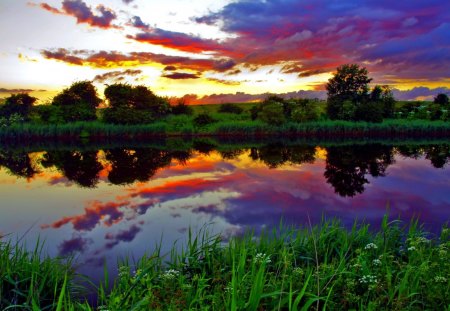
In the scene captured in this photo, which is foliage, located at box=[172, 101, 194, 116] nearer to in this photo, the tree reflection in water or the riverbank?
the riverbank

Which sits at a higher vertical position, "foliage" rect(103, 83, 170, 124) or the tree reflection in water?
"foliage" rect(103, 83, 170, 124)

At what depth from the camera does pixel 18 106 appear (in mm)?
51719

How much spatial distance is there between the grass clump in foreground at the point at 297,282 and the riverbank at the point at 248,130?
123 feet

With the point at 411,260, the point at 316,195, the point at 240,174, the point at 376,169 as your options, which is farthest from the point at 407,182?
the point at 411,260

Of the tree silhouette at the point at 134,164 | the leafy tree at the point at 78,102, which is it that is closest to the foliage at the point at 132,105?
the leafy tree at the point at 78,102

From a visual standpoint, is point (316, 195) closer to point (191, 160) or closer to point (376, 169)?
point (376, 169)

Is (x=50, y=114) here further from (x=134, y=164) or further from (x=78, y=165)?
(x=134, y=164)

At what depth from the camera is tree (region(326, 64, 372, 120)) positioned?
164ft

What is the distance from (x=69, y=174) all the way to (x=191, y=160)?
26.5ft

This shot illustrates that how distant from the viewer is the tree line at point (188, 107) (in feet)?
151

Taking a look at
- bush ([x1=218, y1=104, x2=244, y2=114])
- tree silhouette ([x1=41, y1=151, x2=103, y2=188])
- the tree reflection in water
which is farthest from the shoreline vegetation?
tree silhouette ([x1=41, y1=151, x2=103, y2=188])

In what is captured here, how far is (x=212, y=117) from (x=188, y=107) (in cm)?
655

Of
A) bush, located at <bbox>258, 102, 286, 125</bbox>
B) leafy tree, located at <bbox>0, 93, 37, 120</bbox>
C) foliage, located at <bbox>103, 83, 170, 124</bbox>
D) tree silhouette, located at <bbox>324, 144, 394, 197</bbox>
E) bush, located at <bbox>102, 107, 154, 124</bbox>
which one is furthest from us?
leafy tree, located at <bbox>0, 93, 37, 120</bbox>

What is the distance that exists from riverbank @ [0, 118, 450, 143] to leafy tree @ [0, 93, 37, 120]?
25.3 feet
